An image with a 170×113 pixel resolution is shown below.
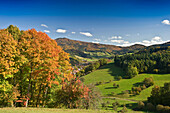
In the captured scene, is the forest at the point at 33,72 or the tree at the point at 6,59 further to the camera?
the forest at the point at 33,72

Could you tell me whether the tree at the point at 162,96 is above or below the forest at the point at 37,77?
below

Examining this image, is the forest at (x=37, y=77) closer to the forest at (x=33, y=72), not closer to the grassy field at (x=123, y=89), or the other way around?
the forest at (x=33, y=72)

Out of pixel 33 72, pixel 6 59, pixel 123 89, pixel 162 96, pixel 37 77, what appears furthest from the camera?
pixel 123 89

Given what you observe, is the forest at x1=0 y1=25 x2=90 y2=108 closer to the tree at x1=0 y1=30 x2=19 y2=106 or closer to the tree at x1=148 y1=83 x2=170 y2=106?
the tree at x1=0 y1=30 x2=19 y2=106

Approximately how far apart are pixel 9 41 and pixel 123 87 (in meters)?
104

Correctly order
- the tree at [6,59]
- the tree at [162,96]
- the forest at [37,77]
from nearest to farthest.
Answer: the tree at [6,59]
the forest at [37,77]
the tree at [162,96]

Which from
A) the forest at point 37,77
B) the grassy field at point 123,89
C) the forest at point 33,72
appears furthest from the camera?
the grassy field at point 123,89

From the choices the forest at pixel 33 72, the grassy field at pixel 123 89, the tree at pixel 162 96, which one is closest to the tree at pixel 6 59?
the forest at pixel 33 72

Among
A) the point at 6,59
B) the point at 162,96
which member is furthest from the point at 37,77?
the point at 162,96

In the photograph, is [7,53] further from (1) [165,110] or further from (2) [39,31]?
(1) [165,110]

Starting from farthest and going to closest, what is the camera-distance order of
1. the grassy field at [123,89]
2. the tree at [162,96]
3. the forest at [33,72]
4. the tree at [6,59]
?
1. the grassy field at [123,89]
2. the tree at [162,96]
3. the forest at [33,72]
4. the tree at [6,59]

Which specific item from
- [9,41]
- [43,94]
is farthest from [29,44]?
[43,94]

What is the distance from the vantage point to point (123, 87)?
364 feet

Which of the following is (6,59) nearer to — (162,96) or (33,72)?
(33,72)
